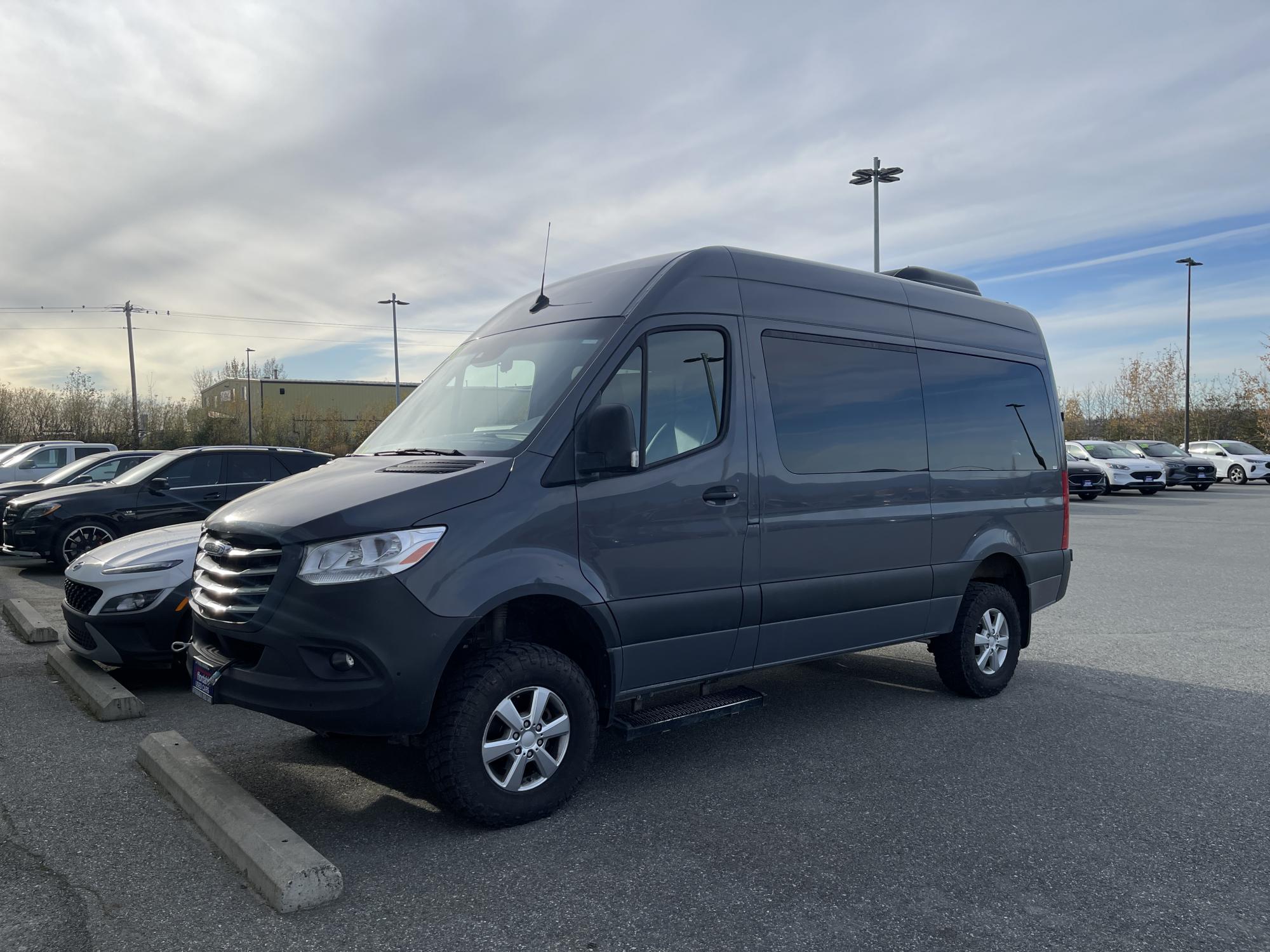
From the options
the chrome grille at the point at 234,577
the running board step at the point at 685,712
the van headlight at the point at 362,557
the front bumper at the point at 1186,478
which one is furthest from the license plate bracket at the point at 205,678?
the front bumper at the point at 1186,478

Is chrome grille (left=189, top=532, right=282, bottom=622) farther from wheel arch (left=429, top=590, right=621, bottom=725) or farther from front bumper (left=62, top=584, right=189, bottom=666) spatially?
front bumper (left=62, top=584, right=189, bottom=666)

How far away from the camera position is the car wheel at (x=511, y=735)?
3.78 metres

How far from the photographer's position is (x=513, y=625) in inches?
169

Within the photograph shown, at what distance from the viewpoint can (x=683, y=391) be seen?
457 centimetres

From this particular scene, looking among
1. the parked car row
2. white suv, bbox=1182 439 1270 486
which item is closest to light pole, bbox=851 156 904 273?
the parked car row

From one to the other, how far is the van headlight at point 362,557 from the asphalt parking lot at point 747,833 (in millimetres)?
1102

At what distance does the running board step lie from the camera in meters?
4.32

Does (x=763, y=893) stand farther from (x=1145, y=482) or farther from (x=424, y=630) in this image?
(x=1145, y=482)

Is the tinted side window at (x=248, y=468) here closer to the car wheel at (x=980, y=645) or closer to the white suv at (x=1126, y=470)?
the car wheel at (x=980, y=645)

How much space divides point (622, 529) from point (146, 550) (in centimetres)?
364

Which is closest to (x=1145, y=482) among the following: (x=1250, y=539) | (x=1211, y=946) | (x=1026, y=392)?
(x=1250, y=539)

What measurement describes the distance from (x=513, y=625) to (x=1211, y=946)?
2.83 m

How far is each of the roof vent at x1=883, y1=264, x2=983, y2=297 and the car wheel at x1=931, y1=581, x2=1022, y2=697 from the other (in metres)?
2.07

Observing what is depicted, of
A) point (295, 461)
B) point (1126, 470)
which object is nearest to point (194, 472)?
point (295, 461)
